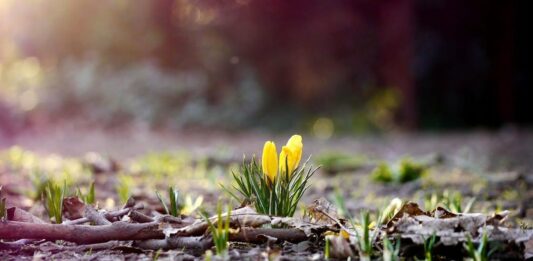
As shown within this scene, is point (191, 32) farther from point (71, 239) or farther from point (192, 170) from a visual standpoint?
point (71, 239)

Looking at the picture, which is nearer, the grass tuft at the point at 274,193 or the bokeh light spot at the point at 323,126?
the grass tuft at the point at 274,193

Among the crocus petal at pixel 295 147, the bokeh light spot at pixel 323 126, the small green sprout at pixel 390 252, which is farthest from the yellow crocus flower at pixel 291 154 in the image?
the bokeh light spot at pixel 323 126

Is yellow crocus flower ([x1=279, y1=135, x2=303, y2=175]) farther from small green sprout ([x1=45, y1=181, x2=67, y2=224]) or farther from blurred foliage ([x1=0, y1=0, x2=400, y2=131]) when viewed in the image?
blurred foliage ([x1=0, y1=0, x2=400, y2=131])

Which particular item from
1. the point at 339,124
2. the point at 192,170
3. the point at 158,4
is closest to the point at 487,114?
the point at 339,124

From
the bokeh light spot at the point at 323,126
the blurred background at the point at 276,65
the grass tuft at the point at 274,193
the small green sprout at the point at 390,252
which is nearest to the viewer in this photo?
the small green sprout at the point at 390,252

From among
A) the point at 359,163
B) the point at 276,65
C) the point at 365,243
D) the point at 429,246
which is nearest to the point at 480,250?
the point at 429,246

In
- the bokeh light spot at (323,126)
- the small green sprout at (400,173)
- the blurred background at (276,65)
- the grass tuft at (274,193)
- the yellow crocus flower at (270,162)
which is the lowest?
the grass tuft at (274,193)

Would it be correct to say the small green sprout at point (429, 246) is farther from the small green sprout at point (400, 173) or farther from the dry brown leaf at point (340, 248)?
the small green sprout at point (400, 173)
